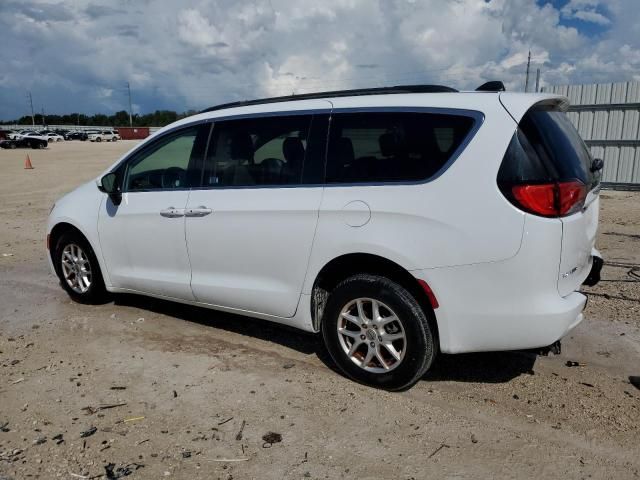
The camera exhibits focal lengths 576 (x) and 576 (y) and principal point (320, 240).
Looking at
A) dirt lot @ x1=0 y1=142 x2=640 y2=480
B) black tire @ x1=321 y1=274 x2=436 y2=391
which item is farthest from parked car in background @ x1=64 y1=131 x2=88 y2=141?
black tire @ x1=321 y1=274 x2=436 y2=391

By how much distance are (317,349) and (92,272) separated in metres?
2.43

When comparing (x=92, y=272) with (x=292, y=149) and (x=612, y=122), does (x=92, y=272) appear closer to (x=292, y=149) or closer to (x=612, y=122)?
(x=292, y=149)

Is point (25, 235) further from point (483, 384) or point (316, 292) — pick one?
point (483, 384)

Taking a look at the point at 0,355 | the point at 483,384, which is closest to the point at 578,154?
the point at 483,384

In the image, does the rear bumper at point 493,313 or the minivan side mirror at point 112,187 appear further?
the minivan side mirror at point 112,187

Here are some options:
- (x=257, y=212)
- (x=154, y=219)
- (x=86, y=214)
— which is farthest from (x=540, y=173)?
(x=86, y=214)

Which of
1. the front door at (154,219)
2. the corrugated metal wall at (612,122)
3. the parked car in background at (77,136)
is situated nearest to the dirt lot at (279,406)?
the front door at (154,219)

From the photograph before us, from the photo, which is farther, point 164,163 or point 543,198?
point 164,163

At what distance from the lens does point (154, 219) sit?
4.79 meters

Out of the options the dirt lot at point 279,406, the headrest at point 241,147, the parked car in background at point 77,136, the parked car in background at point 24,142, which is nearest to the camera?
the dirt lot at point 279,406

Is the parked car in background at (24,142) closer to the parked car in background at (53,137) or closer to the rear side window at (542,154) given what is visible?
the parked car in background at (53,137)

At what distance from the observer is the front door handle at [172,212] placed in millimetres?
4586

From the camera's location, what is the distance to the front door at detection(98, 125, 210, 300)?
4.68 meters

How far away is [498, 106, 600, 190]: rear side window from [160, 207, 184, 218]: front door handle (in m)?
2.51
